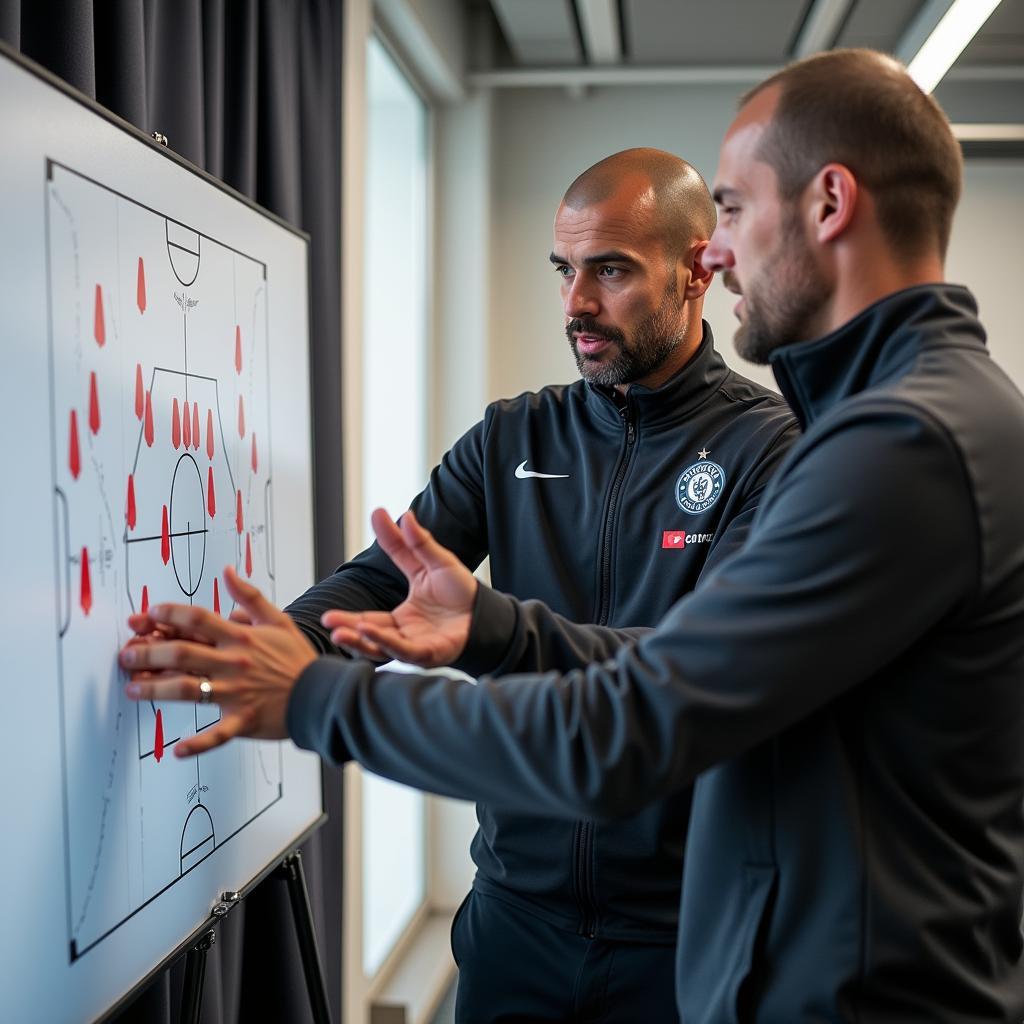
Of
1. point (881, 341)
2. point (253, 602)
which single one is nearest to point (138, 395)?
point (253, 602)

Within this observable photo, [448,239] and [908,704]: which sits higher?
[448,239]

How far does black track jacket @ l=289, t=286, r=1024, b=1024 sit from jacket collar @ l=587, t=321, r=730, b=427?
0.62 m

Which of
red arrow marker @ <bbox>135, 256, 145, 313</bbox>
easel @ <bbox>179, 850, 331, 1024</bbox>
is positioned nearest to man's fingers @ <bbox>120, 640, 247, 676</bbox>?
red arrow marker @ <bbox>135, 256, 145, 313</bbox>

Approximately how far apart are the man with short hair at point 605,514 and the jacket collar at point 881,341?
45 centimetres

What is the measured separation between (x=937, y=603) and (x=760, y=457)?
0.69 metres

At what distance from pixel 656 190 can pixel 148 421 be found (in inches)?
34.3

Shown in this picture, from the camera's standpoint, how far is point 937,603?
3.01 ft

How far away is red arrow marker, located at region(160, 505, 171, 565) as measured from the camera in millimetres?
1355

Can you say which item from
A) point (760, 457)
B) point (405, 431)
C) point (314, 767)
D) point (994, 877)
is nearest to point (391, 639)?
A: point (994, 877)

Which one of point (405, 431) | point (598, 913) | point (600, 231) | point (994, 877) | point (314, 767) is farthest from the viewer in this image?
point (405, 431)

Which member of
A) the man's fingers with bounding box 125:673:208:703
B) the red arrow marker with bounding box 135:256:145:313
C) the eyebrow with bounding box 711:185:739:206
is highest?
the eyebrow with bounding box 711:185:739:206

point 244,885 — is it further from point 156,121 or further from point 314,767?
point 156,121

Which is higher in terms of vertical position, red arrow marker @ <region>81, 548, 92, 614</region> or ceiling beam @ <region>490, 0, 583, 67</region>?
ceiling beam @ <region>490, 0, 583, 67</region>

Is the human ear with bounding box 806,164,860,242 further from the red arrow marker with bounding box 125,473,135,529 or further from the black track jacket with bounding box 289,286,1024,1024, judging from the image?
the red arrow marker with bounding box 125,473,135,529
